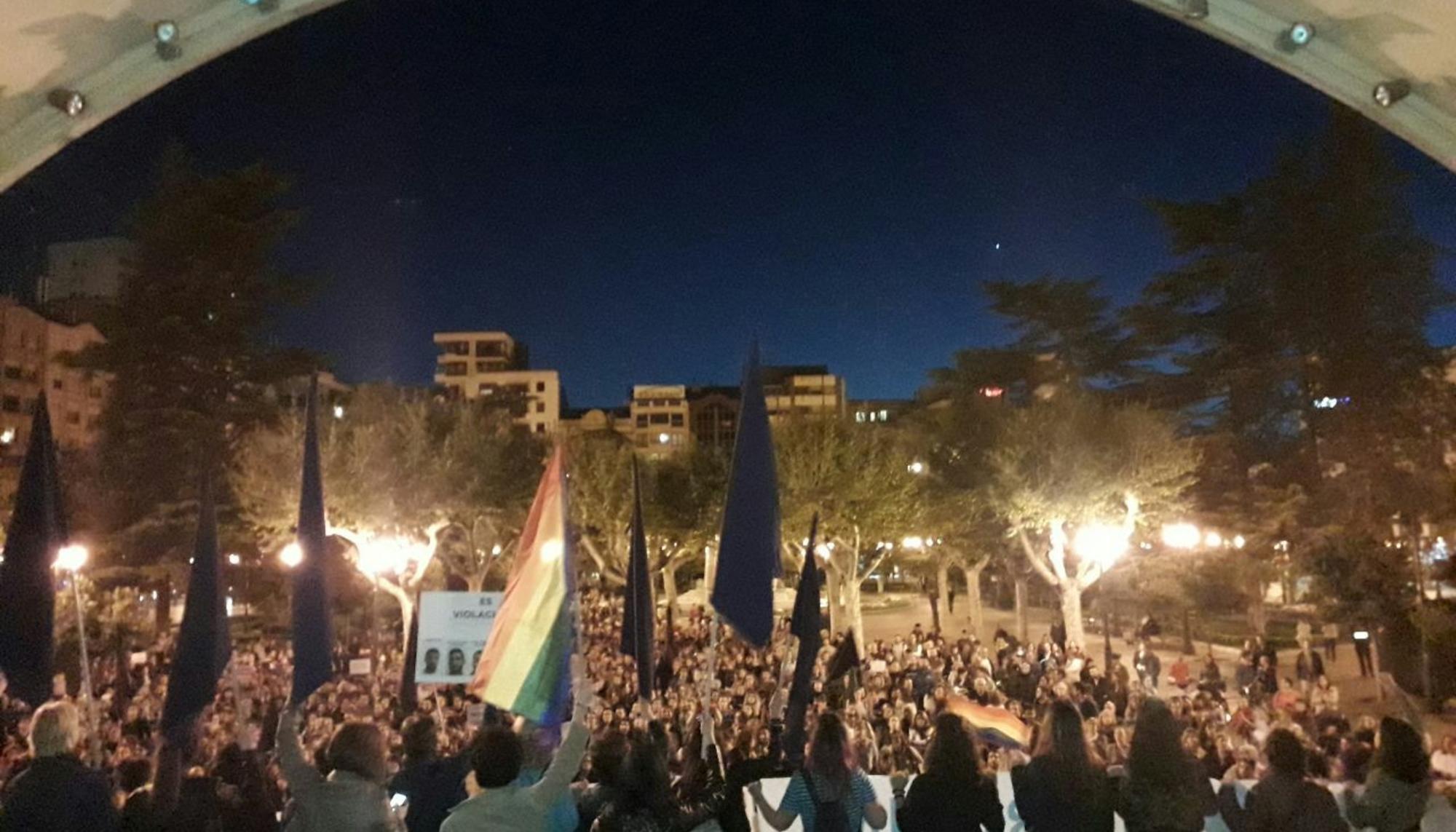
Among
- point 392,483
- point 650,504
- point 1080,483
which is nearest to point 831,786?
point 1080,483

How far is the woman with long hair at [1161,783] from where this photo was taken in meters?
4.43

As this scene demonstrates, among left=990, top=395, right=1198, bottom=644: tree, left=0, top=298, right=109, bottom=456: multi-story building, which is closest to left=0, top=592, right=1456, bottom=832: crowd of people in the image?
left=990, top=395, right=1198, bottom=644: tree

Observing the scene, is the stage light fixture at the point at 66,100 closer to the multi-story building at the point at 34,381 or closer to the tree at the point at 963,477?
the tree at the point at 963,477

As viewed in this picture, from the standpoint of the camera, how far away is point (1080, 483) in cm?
2653

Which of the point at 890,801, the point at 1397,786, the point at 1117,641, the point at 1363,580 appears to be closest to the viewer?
the point at 1397,786

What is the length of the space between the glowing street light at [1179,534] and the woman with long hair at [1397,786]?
23.1m

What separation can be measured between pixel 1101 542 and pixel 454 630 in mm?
19080

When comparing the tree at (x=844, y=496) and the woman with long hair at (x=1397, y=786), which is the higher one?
the tree at (x=844, y=496)

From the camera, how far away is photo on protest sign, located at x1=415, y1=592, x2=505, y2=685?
10375 mm

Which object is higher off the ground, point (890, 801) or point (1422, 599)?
point (1422, 599)

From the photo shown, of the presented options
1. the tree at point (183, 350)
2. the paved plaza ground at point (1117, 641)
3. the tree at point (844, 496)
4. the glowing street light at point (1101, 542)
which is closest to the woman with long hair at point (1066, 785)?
the paved plaza ground at point (1117, 641)

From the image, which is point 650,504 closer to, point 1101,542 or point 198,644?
point 1101,542

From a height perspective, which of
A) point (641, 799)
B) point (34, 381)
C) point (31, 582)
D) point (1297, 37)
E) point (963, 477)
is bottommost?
point (641, 799)

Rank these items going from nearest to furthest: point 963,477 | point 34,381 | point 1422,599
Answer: point 1422,599 → point 963,477 → point 34,381
